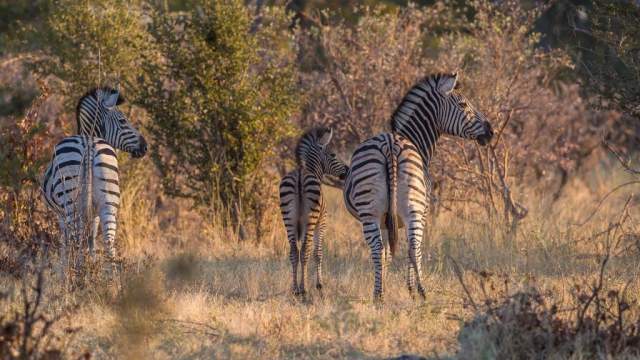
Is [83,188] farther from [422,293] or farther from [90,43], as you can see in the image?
[90,43]

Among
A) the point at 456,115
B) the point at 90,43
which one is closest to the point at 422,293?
the point at 456,115

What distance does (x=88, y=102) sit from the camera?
10867mm

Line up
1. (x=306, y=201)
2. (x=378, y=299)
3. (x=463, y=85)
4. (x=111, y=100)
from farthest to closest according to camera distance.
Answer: (x=463, y=85), (x=111, y=100), (x=306, y=201), (x=378, y=299)

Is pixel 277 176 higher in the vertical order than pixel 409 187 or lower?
higher

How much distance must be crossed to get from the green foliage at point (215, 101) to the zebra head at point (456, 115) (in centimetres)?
305

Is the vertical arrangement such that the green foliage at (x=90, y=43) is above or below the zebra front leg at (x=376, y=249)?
above

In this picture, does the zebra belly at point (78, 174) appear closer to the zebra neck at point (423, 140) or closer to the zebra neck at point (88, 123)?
the zebra neck at point (88, 123)

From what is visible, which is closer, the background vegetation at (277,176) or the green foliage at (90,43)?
the background vegetation at (277,176)

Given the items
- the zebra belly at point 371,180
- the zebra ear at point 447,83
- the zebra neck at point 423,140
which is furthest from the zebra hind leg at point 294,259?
the zebra ear at point 447,83

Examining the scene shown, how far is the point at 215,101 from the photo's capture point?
41.8ft

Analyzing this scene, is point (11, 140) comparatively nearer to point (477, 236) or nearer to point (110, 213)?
point (110, 213)

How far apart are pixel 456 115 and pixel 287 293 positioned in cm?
254

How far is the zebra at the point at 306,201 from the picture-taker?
9898mm

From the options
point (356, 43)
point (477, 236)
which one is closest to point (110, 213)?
point (477, 236)
